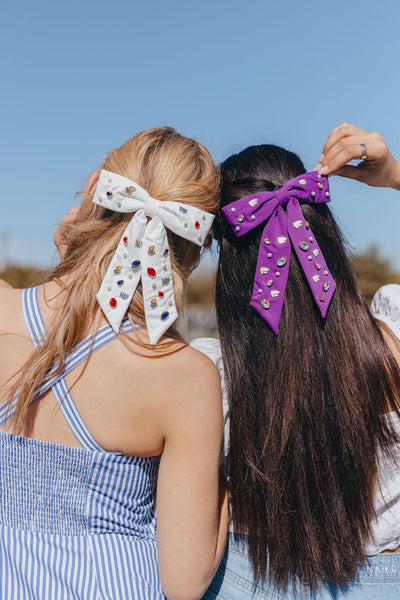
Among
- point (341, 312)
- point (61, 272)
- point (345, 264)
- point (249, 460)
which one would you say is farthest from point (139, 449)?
point (345, 264)

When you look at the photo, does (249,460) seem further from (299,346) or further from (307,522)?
(299,346)

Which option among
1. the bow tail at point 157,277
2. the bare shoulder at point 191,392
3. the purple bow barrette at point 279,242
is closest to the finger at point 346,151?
the purple bow barrette at point 279,242

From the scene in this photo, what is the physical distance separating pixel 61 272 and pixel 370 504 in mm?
1171

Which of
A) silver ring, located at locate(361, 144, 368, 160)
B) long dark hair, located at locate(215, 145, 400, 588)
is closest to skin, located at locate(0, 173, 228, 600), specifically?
long dark hair, located at locate(215, 145, 400, 588)

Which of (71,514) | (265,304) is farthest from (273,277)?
(71,514)

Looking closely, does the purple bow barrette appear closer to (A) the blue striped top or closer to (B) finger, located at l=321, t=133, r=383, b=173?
(B) finger, located at l=321, t=133, r=383, b=173

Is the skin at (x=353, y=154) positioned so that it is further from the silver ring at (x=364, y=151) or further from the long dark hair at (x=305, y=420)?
the long dark hair at (x=305, y=420)

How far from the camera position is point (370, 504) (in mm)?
1685

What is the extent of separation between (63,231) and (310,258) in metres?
0.89

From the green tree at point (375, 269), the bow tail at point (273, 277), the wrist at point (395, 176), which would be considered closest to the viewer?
the bow tail at point (273, 277)

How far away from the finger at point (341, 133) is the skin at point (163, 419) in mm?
871

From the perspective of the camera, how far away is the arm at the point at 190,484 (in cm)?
139

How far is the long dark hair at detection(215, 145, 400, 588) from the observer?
63.9 inches

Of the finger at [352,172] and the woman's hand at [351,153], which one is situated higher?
the woman's hand at [351,153]
